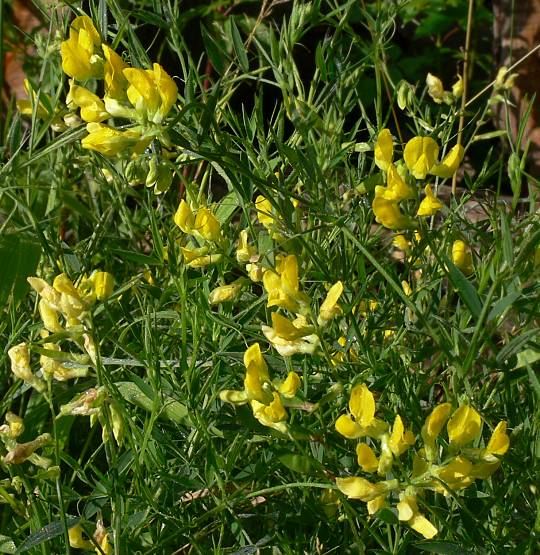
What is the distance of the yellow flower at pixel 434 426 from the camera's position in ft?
2.86

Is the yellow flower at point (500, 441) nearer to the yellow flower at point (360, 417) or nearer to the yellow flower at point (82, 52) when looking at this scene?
the yellow flower at point (360, 417)

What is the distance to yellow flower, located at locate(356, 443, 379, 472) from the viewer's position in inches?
33.9

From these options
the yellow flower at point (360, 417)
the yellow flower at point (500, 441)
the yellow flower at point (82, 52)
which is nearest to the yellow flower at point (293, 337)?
the yellow flower at point (360, 417)

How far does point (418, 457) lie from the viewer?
91 cm

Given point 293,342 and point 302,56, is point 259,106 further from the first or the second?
point 302,56

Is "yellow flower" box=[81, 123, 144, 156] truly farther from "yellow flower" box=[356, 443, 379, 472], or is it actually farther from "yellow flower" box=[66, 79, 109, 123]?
"yellow flower" box=[356, 443, 379, 472]

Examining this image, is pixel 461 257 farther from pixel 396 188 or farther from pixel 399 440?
pixel 399 440

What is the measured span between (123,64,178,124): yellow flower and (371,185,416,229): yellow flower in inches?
8.6

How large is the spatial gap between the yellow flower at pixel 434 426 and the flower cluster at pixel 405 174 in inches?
7.7

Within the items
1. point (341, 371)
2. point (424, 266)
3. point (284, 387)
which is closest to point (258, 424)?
point (284, 387)

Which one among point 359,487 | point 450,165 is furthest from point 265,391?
point 450,165

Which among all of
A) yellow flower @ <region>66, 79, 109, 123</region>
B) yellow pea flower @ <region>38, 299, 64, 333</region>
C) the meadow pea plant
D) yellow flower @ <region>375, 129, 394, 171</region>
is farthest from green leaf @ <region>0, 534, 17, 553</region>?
yellow flower @ <region>375, 129, 394, 171</region>

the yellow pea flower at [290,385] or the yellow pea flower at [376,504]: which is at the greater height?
the yellow pea flower at [290,385]

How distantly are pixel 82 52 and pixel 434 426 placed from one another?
1.69ft
